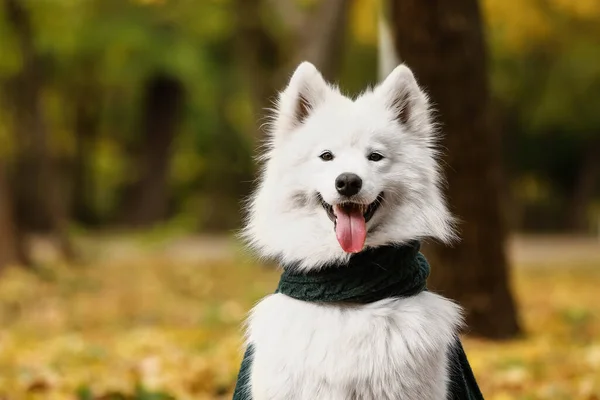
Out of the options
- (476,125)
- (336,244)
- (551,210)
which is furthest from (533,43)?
(336,244)

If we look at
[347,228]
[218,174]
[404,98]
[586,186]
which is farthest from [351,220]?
[586,186]

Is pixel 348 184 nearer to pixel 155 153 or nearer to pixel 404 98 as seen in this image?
pixel 404 98

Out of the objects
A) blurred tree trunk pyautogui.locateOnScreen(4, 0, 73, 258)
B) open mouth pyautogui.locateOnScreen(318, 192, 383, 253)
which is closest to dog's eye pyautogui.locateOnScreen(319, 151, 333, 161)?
open mouth pyautogui.locateOnScreen(318, 192, 383, 253)

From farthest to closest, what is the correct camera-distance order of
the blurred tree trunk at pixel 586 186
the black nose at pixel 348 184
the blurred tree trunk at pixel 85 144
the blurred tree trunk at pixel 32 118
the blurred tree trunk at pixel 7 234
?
the blurred tree trunk at pixel 586 186
the blurred tree trunk at pixel 85 144
the blurred tree trunk at pixel 32 118
the blurred tree trunk at pixel 7 234
the black nose at pixel 348 184

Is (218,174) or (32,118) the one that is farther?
(218,174)

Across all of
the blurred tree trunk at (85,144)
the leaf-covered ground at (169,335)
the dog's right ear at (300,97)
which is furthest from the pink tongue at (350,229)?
the blurred tree trunk at (85,144)

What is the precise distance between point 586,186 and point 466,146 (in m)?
23.3

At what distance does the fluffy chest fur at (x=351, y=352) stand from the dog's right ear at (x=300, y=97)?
75 cm

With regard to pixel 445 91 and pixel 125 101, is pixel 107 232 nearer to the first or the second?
pixel 125 101

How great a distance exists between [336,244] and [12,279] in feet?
28.6

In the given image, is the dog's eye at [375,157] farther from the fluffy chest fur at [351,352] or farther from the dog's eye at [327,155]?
the fluffy chest fur at [351,352]

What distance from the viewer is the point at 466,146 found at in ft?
22.7

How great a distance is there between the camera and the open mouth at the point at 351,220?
3.30 m

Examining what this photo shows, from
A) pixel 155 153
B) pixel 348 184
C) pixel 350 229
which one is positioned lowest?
pixel 155 153
